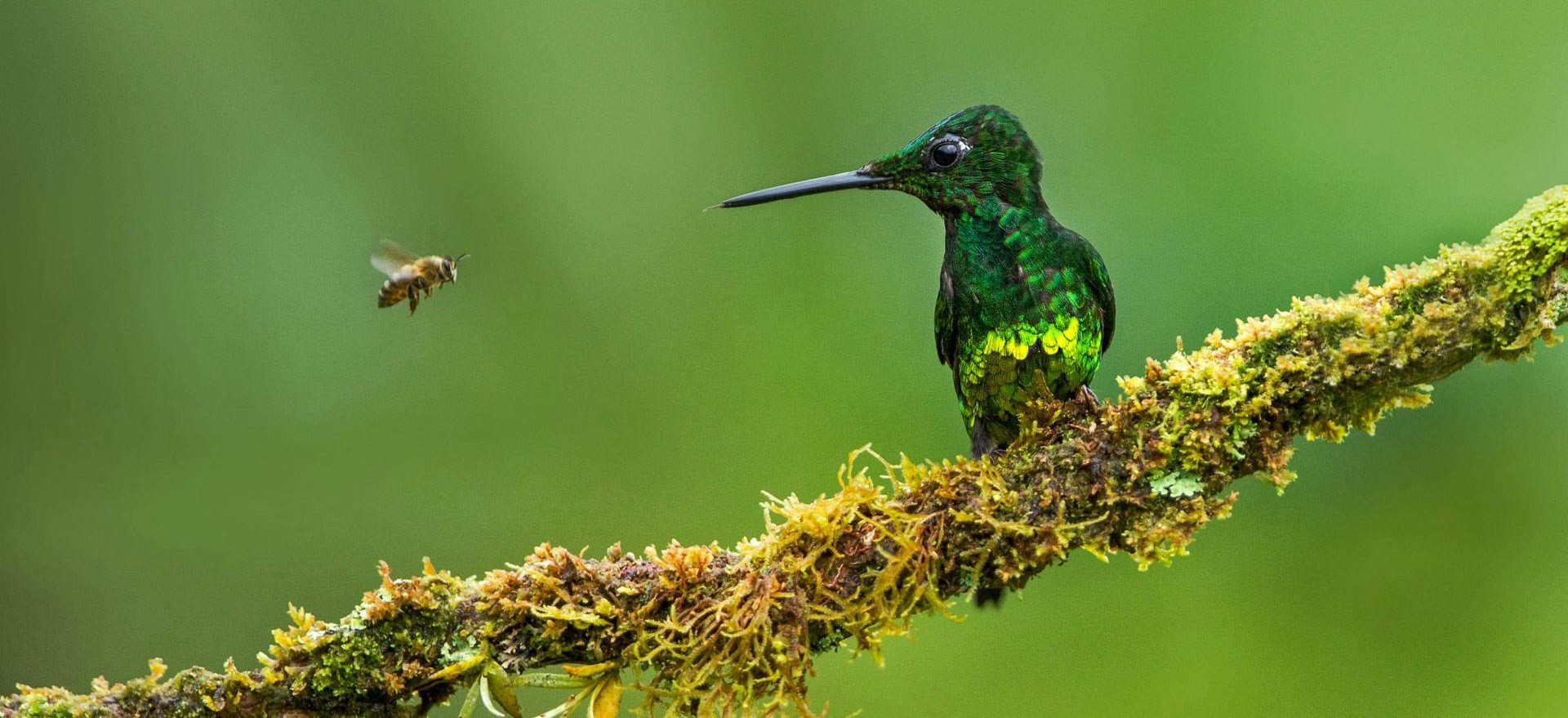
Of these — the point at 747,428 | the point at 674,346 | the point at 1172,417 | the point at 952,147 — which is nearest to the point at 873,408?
the point at 747,428

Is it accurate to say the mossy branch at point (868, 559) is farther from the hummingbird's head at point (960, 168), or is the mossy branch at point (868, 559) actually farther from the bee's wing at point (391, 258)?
the bee's wing at point (391, 258)

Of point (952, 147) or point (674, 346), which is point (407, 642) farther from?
point (674, 346)

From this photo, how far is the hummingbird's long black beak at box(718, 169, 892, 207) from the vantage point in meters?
2.82

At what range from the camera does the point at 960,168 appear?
9.36ft

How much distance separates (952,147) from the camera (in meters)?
2.86

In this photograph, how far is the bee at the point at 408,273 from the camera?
11.6ft

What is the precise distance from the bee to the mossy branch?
5.22ft

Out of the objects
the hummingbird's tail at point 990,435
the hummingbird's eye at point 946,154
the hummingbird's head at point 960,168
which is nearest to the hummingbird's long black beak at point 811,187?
the hummingbird's head at point 960,168

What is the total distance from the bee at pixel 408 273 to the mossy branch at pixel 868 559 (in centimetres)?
159

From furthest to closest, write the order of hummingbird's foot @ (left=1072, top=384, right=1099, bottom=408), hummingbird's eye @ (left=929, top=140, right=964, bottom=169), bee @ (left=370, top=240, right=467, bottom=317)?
1. bee @ (left=370, top=240, right=467, bottom=317)
2. hummingbird's eye @ (left=929, top=140, right=964, bottom=169)
3. hummingbird's foot @ (left=1072, top=384, right=1099, bottom=408)

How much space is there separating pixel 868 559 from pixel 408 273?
189 centimetres

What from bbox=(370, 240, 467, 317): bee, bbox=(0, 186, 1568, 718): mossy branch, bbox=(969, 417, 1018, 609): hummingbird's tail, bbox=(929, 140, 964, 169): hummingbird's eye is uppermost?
bbox=(370, 240, 467, 317): bee

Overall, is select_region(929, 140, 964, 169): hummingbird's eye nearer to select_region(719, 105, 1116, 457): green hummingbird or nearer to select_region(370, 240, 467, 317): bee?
select_region(719, 105, 1116, 457): green hummingbird

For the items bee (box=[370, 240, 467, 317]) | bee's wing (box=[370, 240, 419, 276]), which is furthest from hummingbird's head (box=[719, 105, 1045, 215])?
bee's wing (box=[370, 240, 419, 276])
